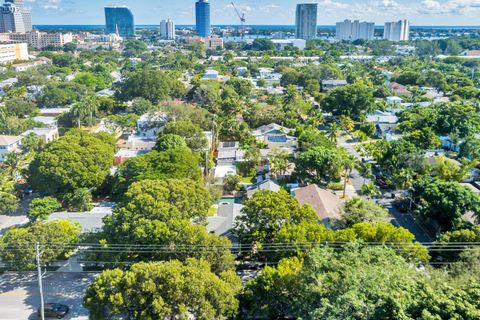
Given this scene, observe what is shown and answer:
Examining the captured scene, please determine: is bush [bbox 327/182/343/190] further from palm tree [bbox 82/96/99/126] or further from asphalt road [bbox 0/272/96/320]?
palm tree [bbox 82/96/99/126]

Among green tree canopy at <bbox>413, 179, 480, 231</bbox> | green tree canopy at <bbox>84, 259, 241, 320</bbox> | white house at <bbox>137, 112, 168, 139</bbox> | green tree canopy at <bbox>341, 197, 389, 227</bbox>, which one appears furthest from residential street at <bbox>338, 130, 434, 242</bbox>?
white house at <bbox>137, 112, 168, 139</bbox>

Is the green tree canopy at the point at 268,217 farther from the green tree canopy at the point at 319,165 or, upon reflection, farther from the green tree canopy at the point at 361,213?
the green tree canopy at the point at 319,165

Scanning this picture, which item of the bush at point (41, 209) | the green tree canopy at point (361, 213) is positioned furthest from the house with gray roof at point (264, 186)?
the bush at point (41, 209)

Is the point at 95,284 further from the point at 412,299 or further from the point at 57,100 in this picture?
the point at 57,100

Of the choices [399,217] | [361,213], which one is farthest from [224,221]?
[399,217]

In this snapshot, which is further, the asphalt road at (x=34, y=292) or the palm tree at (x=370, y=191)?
the palm tree at (x=370, y=191)

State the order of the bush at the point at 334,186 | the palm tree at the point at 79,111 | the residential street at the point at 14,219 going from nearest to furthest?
the residential street at the point at 14,219
the bush at the point at 334,186
the palm tree at the point at 79,111

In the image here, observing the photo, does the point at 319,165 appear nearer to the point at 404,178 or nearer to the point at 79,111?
the point at 404,178
